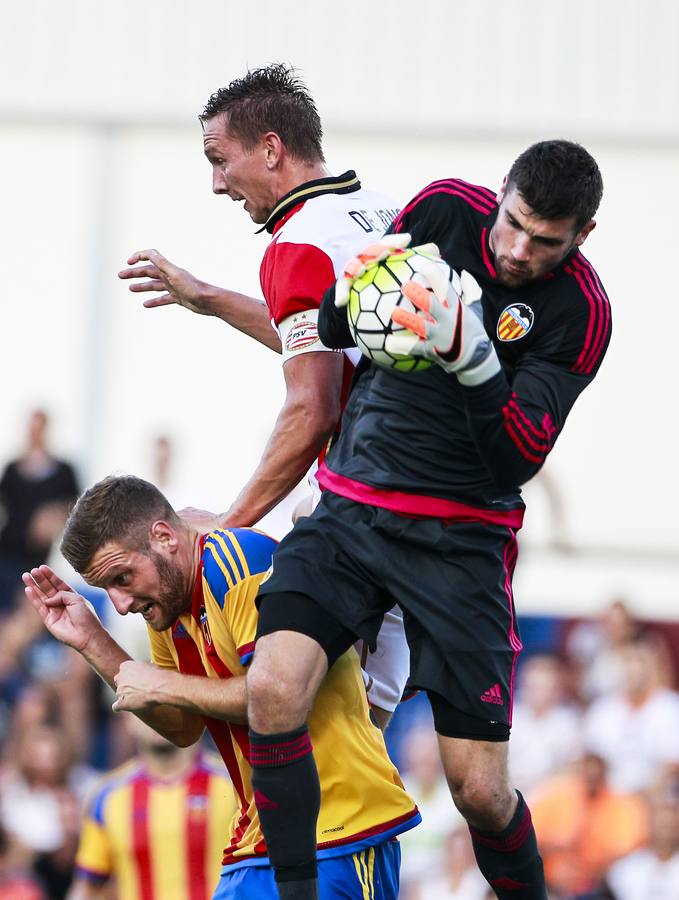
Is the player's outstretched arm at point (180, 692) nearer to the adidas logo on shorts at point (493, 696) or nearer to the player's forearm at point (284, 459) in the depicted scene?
the player's forearm at point (284, 459)

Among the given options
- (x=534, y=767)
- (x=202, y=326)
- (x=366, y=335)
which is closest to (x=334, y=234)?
(x=366, y=335)

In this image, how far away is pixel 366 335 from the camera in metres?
4.09

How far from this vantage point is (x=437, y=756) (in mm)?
9523

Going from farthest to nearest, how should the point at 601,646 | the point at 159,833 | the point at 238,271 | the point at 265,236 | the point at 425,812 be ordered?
the point at 238,271 → the point at 265,236 → the point at 601,646 → the point at 425,812 → the point at 159,833

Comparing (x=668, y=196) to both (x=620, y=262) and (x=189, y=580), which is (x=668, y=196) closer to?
(x=620, y=262)

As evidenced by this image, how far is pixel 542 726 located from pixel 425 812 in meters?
0.93

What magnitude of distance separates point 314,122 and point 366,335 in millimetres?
1280

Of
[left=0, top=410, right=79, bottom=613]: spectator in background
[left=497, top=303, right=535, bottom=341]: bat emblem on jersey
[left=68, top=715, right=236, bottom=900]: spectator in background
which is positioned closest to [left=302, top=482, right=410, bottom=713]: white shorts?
[left=497, top=303, right=535, bottom=341]: bat emblem on jersey

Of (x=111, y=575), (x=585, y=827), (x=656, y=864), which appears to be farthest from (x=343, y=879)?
(x=585, y=827)

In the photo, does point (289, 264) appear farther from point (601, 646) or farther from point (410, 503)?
point (601, 646)

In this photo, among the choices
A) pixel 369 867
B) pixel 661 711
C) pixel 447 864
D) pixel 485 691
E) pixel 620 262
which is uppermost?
pixel 620 262

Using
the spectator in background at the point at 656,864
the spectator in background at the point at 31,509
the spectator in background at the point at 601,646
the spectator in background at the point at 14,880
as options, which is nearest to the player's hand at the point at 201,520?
the spectator in background at the point at 656,864

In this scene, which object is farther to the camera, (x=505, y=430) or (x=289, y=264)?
(x=289, y=264)

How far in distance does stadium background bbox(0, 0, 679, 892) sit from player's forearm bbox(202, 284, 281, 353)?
6427mm
